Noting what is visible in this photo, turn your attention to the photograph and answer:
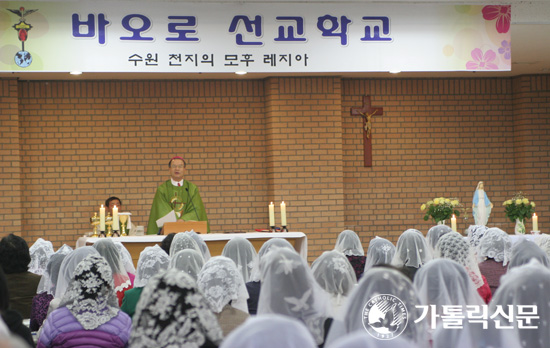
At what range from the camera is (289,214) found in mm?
12914

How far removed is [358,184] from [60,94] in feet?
17.9

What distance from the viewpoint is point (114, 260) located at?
6633mm

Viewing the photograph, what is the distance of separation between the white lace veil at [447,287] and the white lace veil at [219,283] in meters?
1.09

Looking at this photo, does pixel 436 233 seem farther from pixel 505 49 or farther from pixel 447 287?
pixel 447 287

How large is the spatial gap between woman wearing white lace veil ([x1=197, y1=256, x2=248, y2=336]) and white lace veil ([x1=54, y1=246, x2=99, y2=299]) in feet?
5.74

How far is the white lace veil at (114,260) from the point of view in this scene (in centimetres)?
657

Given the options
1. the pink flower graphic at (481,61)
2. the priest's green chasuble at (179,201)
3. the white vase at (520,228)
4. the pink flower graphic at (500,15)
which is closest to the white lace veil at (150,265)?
the pink flower graphic at (481,61)

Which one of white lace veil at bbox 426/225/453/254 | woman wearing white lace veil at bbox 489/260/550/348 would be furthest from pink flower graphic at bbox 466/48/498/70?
woman wearing white lace veil at bbox 489/260/550/348

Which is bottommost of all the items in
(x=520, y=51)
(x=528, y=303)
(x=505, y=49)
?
(x=528, y=303)

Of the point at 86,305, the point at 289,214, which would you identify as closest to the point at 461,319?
the point at 86,305

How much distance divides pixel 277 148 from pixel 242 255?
19.8 feet

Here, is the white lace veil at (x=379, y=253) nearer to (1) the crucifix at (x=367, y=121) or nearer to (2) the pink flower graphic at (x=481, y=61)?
(2) the pink flower graphic at (x=481, y=61)

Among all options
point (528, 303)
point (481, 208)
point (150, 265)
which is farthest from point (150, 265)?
point (481, 208)

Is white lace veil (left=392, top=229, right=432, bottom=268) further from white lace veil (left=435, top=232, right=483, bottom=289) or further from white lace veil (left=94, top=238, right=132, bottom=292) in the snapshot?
white lace veil (left=94, top=238, right=132, bottom=292)
